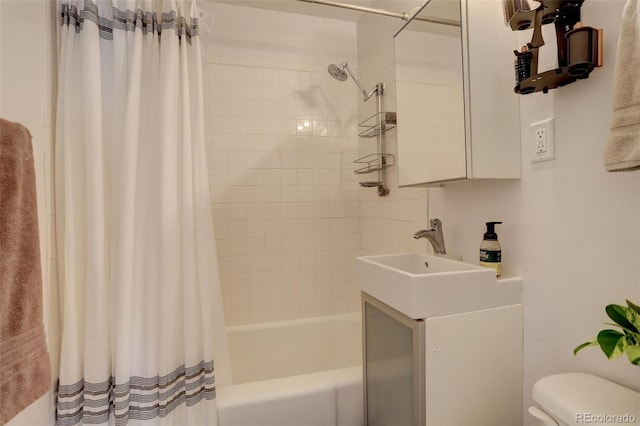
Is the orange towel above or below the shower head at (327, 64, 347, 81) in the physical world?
below

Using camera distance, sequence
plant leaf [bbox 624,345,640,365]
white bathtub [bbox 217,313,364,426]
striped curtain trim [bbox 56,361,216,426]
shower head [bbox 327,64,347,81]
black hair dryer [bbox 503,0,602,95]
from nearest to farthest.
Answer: plant leaf [bbox 624,345,640,365] → black hair dryer [bbox 503,0,602,95] → striped curtain trim [bbox 56,361,216,426] → white bathtub [bbox 217,313,364,426] → shower head [bbox 327,64,347,81]

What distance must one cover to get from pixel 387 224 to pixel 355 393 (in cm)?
92

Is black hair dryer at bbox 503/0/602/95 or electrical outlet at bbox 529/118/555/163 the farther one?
electrical outlet at bbox 529/118/555/163

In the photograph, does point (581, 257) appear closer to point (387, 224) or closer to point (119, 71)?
point (387, 224)

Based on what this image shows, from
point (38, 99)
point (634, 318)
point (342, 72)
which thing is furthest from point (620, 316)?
point (342, 72)

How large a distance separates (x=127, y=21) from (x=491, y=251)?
1.45 metres

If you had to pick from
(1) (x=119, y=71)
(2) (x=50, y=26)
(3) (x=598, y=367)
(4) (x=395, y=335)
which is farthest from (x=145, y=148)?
(3) (x=598, y=367)

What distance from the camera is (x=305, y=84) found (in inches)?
84.6

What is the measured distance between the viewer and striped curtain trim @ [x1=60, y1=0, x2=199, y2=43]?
1090mm

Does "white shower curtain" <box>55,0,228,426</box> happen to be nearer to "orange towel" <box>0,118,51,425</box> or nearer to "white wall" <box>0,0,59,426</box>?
"white wall" <box>0,0,59,426</box>

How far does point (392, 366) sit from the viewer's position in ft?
3.41

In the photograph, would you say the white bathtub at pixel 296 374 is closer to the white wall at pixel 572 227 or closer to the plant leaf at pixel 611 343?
the white wall at pixel 572 227

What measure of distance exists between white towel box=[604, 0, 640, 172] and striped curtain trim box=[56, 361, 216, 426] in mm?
1309

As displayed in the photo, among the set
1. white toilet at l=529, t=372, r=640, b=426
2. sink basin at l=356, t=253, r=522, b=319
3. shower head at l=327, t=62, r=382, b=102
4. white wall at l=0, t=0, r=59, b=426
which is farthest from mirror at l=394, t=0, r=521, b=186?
white wall at l=0, t=0, r=59, b=426
